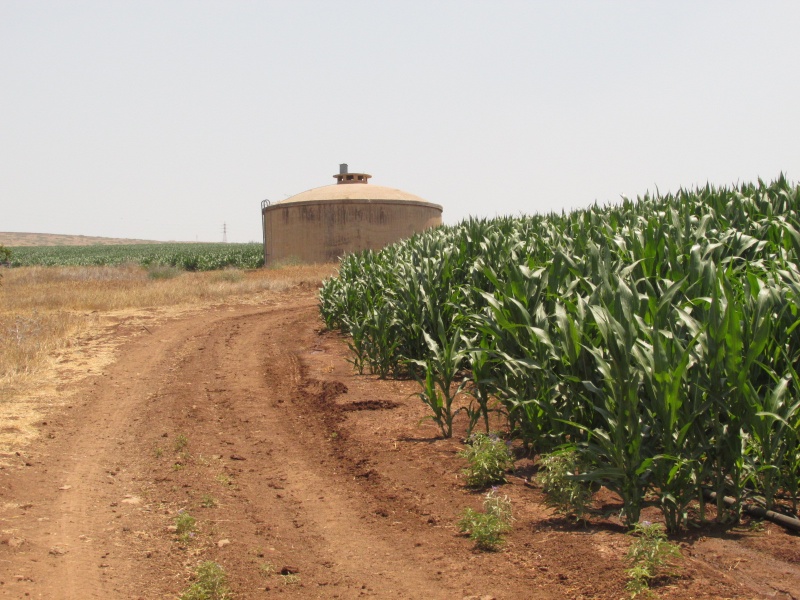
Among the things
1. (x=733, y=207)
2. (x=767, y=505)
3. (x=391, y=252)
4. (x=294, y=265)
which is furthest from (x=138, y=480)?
(x=294, y=265)

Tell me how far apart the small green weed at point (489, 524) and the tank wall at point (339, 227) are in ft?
93.3

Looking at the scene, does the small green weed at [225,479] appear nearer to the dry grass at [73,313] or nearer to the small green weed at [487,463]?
the small green weed at [487,463]

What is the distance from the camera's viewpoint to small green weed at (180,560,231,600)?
3.72 m

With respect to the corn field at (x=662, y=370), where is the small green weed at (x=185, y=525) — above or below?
below

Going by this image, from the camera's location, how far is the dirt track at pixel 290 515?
3.78 m

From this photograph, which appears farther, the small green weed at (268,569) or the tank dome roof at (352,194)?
the tank dome roof at (352,194)

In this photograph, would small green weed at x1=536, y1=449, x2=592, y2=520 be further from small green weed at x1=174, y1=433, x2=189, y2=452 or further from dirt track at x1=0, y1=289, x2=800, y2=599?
small green weed at x1=174, y1=433, x2=189, y2=452

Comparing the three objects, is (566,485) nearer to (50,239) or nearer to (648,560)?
(648,560)

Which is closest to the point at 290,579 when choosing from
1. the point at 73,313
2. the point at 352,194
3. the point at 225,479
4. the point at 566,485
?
the point at 566,485

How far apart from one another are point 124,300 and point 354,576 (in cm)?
1709

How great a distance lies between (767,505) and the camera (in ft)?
13.3

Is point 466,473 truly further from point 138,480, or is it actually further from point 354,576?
point 138,480

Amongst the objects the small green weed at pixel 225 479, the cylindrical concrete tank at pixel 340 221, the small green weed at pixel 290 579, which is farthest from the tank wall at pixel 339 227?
the small green weed at pixel 290 579

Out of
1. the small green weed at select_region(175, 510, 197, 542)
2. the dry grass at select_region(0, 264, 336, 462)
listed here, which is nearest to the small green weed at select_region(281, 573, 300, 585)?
the small green weed at select_region(175, 510, 197, 542)
